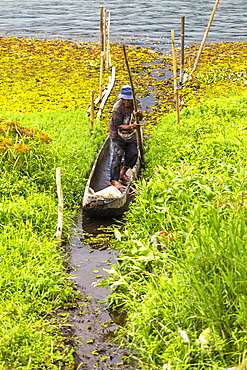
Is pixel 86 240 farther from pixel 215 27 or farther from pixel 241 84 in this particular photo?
pixel 215 27

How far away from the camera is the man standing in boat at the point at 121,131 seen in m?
8.43

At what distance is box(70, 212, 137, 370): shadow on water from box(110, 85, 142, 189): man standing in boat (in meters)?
1.53

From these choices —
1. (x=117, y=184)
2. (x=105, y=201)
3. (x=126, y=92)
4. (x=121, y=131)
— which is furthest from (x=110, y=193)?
(x=126, y=92)

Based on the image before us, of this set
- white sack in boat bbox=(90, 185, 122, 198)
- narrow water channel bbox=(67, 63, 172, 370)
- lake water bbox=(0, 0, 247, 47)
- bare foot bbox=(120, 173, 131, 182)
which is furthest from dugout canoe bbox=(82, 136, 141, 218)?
lake water bbox=(0, 0, 247, 47)

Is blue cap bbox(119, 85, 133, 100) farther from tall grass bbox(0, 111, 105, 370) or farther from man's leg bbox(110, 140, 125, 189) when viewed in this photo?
tall grass bbox(0, 111, 105, 370)

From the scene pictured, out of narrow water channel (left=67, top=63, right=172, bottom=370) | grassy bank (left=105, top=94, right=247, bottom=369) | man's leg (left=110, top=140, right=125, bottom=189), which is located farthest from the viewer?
man's leg (left=110, top=140, right=125, bottom=189)

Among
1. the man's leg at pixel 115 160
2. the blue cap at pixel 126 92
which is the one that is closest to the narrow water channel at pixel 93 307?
the man's leg at pixel 115 160

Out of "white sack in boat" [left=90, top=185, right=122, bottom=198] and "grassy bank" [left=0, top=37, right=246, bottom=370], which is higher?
"grassy bank" [left=0, top=37, right=246, bottom=370]

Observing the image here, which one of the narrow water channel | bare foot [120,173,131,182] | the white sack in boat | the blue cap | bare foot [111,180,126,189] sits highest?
the blue cap

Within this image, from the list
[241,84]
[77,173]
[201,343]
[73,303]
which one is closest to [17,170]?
[77,173]

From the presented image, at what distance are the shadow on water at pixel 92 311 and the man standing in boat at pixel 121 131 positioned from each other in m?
1.53

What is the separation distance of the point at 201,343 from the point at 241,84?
1198 cm

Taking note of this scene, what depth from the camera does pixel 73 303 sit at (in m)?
5.49

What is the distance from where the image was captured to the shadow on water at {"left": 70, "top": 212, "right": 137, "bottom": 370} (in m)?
4.68
